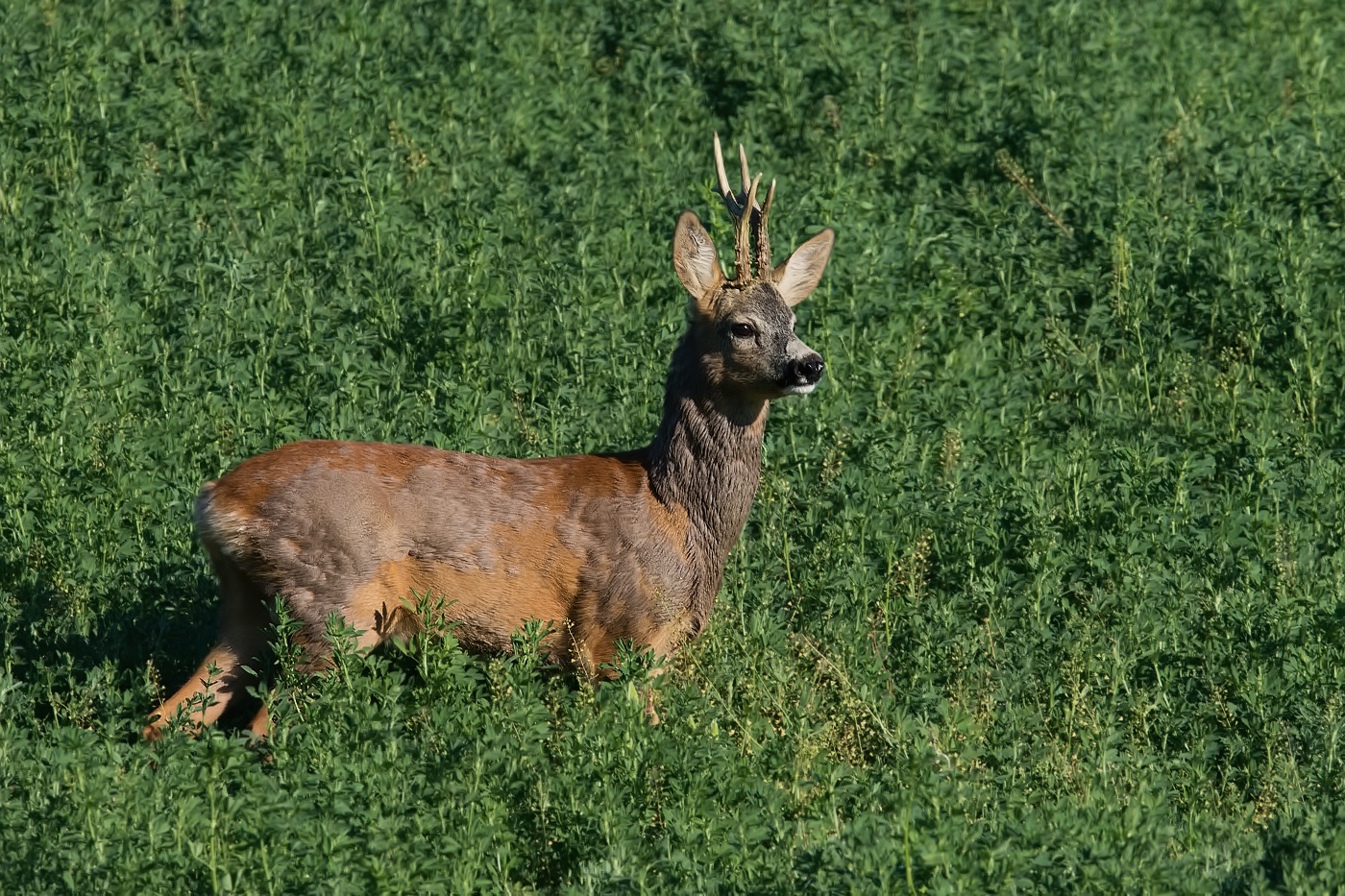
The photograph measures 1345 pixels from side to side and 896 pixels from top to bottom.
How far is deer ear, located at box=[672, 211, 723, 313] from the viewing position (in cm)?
746

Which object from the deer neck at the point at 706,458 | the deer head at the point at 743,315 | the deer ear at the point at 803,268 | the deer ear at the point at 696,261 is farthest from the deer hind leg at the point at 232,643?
the deer ear at the point at 803,268

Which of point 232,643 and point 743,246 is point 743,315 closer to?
point 743,246

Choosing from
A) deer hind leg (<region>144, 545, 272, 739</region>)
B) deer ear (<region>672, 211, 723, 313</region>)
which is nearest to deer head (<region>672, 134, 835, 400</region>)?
deer ear (<region>672, 211, 723, 313</region>)

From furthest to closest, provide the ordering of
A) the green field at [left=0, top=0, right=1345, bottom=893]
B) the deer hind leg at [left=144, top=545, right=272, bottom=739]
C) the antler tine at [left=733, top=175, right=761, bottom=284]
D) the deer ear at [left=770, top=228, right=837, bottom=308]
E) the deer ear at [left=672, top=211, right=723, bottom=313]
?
1. the deer ear at [left=770, top=228, right=837, bottom=308]
2. the deer ear at [left=672, top=211, right=723, bottom=313]
3. the antler tine at [left=733, top=175, right=761, bottom=284]
4. the deer hind leg at [left=144, top=545, right=272, bottom=739]
5. the green field at [left=0, top=0, right=1345, bottom=893]

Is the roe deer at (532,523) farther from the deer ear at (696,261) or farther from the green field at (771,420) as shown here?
the green field at (771,420)

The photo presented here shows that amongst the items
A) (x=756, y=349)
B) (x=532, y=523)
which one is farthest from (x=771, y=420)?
(x=532, y=523)

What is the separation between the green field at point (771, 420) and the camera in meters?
5.60

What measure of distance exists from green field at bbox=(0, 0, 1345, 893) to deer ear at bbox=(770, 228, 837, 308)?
1.41 feet

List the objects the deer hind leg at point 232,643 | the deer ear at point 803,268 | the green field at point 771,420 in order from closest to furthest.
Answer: the green field at point 771,420 → the deer hind leg at point 232,643 → the deer ear at point 803,268

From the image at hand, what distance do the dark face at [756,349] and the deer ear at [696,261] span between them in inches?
4.5

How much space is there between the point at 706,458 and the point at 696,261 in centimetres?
80

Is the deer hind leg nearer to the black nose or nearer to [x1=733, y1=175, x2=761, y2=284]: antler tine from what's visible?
the black nose

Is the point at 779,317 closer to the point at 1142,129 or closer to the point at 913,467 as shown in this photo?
the point at 913,467

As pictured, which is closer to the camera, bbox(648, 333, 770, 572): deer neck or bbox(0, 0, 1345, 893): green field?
bbox(0, 0, 1345, 893): green field
